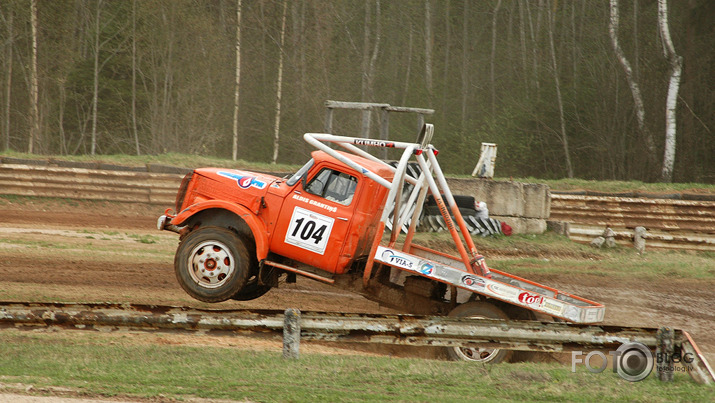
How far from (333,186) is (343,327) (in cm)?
217

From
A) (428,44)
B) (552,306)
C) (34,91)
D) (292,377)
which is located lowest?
(292,377)

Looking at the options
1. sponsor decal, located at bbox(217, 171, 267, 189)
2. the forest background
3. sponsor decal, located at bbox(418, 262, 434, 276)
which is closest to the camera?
sponsor decal, located at bbox(418, 262, 434, 276)

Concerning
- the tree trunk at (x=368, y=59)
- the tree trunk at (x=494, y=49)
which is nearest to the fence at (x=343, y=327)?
the tree trunk at (x=368, y=59)

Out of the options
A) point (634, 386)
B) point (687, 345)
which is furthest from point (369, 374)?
point (687, 345)

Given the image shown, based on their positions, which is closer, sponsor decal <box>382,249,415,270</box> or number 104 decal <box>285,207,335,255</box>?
sponsor decal <box>382,249,415,270</box>

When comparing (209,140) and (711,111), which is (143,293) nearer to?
(209,140)

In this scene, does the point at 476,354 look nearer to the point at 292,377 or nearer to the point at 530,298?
the point at 530,298

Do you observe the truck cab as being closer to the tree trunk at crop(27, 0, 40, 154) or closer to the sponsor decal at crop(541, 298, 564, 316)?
the sponsor decal at crop(541, 298, 564, 316)

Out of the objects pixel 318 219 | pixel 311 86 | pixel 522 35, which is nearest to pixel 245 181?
pixel 318 219

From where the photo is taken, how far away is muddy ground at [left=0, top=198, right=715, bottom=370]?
8.31m

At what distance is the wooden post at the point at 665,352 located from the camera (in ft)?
18.3

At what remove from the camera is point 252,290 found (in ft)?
27.2

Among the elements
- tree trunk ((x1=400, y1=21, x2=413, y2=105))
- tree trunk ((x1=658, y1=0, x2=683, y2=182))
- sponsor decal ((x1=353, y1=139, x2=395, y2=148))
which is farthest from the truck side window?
tree trunk ((x1=400, y1=21, x2=413, y2=105))

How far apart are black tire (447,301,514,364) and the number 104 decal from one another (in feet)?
5.42
